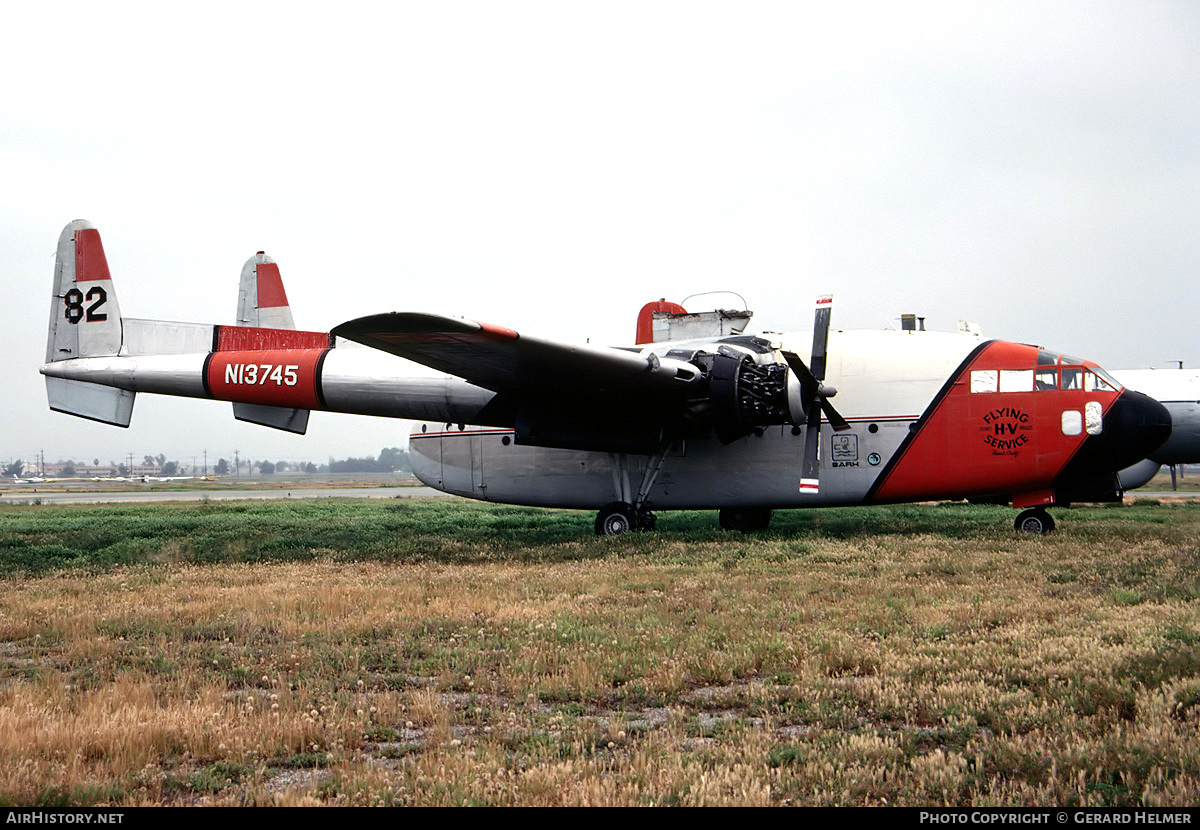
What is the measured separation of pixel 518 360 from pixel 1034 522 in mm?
9719

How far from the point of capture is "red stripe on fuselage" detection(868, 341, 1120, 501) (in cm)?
1622

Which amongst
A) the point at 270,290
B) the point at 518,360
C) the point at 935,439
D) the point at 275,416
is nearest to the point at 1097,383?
the point at 935,439

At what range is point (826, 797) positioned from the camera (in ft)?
14.3

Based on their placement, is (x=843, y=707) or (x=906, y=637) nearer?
A: (x=843, y=707)

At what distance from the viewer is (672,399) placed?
54.6 feet

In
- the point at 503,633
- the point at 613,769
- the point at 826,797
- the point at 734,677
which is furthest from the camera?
the point at 503,633

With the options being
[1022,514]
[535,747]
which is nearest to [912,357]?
[1022,514]

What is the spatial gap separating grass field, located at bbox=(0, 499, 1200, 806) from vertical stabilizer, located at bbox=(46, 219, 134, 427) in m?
7.35

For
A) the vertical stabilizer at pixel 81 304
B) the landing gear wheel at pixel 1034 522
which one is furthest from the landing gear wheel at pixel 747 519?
the vertical stabilizer at pixel 81 304

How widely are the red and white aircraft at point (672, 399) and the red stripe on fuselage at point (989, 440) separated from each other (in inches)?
1.1

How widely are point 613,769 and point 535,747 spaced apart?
57 cm

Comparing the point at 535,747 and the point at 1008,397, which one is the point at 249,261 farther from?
the point at 535,747

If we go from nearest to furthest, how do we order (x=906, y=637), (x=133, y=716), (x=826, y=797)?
(x=826, y=797) < (x=133, y=716) < (x=906, y=637)

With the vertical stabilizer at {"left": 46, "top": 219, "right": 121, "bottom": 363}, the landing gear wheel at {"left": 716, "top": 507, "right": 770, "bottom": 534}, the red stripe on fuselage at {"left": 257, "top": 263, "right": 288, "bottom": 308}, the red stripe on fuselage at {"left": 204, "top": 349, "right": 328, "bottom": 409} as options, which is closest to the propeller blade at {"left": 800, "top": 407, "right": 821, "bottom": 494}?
the landing gear wheel at {"left": 716, "top": 507, "right": 770, "bottom": 534}
